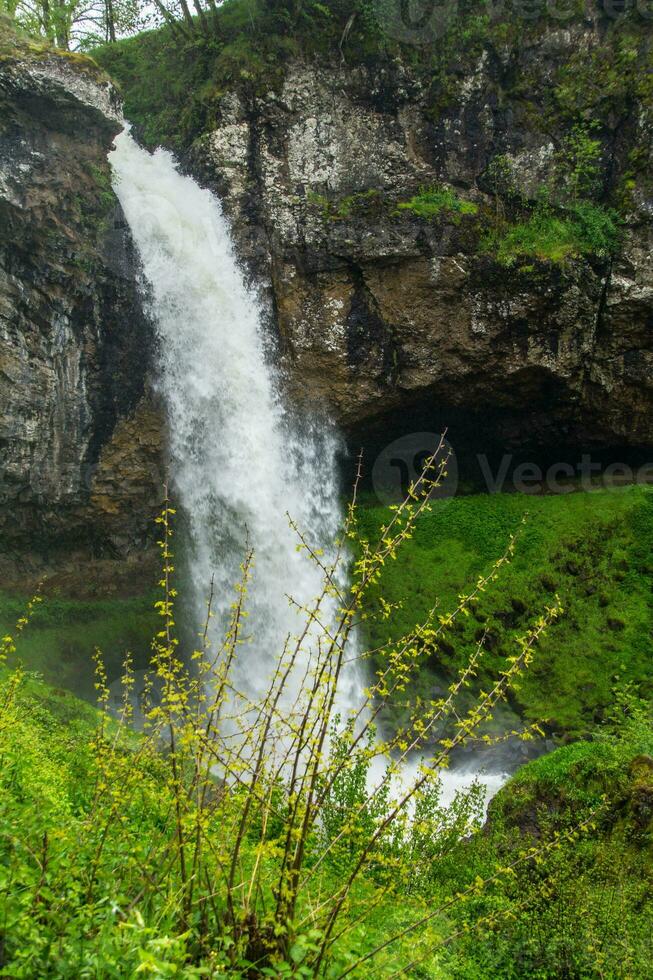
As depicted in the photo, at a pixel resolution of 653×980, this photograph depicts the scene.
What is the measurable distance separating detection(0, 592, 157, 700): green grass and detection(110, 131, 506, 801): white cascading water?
203cm

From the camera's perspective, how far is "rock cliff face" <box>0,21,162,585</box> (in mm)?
13508

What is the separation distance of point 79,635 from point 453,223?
515 inches

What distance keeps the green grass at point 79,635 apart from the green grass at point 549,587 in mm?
5584

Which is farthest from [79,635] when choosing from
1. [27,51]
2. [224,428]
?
[27,51]

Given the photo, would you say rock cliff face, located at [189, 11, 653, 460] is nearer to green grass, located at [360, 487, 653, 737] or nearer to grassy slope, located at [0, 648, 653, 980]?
green grass, located at [360, 487, 653, 737]

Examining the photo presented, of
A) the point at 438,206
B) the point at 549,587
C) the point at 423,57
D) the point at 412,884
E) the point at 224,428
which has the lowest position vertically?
the point at 412,884

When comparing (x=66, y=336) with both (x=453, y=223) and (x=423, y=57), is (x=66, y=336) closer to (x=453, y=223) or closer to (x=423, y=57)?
(x=453, y=223)

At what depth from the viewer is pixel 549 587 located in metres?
15.2

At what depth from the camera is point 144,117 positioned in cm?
1795

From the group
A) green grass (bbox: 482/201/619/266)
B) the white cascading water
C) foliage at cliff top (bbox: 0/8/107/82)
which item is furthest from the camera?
green grass (bbox: 482/201/619/266)

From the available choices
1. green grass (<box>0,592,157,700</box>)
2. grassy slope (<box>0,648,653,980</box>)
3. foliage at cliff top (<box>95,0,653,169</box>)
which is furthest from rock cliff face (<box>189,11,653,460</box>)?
grassy slope (<box>0,648,653,980</box>)

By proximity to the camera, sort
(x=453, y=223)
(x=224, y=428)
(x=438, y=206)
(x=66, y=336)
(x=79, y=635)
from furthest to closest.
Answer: (x=438, y=206) < (x=453, y=223) < (x=79, y=635) < (x=224, y=428) < (x=66, y=336)

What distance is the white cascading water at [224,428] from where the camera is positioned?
1461 centimetres

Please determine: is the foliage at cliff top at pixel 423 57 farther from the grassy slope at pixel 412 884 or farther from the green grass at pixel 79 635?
the grassy slope at pixel 412 884
